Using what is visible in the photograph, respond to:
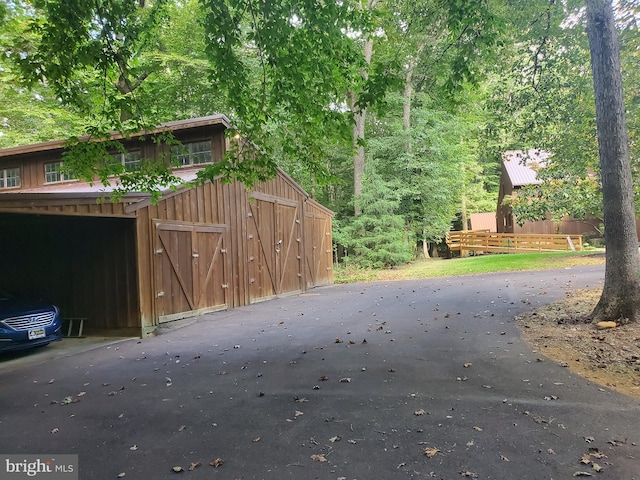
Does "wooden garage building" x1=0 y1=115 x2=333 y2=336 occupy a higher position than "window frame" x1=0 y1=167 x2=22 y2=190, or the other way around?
"window frame" x1=0 y1=167 x2=22 y2=190

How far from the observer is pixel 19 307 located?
7844 mm

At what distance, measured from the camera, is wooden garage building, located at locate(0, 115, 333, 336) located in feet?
30.0

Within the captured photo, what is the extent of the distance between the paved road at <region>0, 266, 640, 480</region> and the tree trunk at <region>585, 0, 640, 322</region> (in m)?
1.82

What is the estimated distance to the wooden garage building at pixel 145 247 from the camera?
9.16 metres

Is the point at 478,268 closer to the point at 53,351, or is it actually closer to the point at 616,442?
the point at 53,351

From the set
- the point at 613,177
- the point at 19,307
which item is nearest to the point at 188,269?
the point at 19,307

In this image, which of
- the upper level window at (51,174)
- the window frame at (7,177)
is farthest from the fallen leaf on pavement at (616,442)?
the window frame at (7,177)

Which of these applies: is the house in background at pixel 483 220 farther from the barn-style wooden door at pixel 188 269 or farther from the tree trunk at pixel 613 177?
the tree trunk at pixel 613 177

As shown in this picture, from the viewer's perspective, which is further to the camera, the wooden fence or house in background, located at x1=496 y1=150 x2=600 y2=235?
house in background, located at x1=496 y1=150 x2=600 y2=235

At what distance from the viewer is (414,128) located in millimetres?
26172

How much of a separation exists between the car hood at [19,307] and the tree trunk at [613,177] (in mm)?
10036

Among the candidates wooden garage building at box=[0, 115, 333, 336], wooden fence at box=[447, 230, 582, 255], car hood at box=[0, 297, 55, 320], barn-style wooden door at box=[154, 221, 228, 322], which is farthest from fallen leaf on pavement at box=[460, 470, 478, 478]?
wooden fence at box=[447, 230, 582, 255]

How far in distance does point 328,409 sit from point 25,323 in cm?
639

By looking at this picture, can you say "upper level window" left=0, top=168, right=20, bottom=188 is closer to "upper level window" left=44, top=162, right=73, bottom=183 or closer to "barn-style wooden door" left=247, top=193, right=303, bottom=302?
"upper level window" left=44, top=162, right=73, bottom=183
